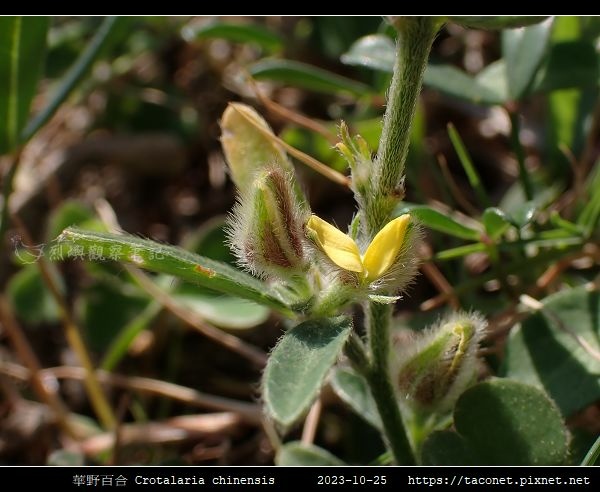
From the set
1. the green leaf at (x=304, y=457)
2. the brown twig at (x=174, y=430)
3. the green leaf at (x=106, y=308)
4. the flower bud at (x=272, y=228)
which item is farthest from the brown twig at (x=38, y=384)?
the flower bud at (x=272, y=228)

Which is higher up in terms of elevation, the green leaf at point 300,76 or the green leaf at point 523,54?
the green leaf at point 300,76

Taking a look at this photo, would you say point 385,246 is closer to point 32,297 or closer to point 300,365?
point 300,365

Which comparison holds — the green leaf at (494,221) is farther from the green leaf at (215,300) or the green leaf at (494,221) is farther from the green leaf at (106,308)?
the green leaf at (106,308)

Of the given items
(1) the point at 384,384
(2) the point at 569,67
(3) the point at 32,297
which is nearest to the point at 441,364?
(1) the point at 384,384

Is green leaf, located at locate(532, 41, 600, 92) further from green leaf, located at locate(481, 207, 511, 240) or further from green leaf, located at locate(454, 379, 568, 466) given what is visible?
green leaf, located at locate(454, 379, 568, 466)

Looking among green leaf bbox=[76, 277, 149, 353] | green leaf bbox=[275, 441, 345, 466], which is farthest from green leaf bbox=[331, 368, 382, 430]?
green leaf bbox=[76, 277, 149, 353]

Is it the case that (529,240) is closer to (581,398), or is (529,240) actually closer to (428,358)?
(581,398)
